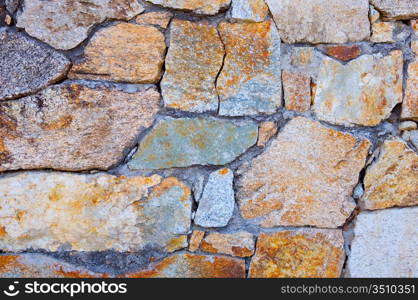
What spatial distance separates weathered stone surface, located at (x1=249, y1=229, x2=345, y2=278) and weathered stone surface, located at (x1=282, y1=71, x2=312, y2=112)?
413 mm

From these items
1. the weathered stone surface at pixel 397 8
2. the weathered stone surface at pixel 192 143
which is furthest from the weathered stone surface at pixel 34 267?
the weathered stone surface at pixel 397 8

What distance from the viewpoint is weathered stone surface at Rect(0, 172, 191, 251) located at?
119 cm

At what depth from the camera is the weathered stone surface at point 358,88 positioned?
1.30 metres

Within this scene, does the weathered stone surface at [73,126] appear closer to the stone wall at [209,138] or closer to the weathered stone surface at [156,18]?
the stone wall at [209,138]

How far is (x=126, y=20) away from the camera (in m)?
1.20

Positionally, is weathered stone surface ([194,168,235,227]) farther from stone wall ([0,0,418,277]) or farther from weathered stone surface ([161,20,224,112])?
weathered stone surface ([161,20,224,112])

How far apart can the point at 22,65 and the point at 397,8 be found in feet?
3.84

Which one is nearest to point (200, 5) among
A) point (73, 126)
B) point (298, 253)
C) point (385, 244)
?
point (73, 126)

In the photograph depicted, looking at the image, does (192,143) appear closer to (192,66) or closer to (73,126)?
(192,66)

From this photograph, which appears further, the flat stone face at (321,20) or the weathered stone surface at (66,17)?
the flat stone face at (321,20)

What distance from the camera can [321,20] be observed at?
129cm

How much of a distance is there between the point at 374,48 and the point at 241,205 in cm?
67

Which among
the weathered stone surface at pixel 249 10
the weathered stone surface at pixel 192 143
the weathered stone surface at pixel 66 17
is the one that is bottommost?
the weathered stone surface at pixel 192 143

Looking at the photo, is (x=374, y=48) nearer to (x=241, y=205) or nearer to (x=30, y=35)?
(x=241, y=205)
